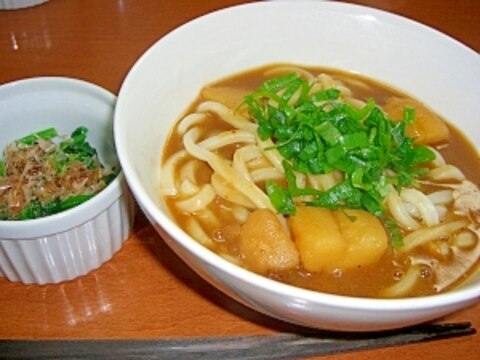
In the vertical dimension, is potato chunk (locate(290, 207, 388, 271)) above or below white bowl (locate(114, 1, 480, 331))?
below

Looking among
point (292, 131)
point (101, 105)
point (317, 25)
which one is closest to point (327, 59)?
point (317, 25)

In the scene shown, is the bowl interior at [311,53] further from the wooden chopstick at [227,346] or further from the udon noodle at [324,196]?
the wooden chopstick at [227,346]

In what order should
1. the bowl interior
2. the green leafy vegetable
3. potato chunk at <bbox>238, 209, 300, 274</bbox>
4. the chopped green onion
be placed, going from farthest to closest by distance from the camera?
1. the green leafy vegetable
2. the bowl interior
3. the chopped green onion
4. potato chunk at <bbox>238, 209, 300, 274</bbox>

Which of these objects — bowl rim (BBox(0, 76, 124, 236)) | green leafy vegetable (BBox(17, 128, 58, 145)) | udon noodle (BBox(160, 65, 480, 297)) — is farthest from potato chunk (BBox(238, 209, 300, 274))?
green leafy vegetable (BBox(17, 128, 58, 145))

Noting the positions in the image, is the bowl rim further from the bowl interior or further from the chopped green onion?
the chopped green onion

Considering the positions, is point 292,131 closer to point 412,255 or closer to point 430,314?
point 412,255

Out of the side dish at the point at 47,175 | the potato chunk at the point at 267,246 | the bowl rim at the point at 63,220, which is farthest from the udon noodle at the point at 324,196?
the side dish at the point at 47,175

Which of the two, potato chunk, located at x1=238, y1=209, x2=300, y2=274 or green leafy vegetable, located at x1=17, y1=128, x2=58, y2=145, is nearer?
potato chunk, located at x1=238, y1=209, x2=300, y2=274
